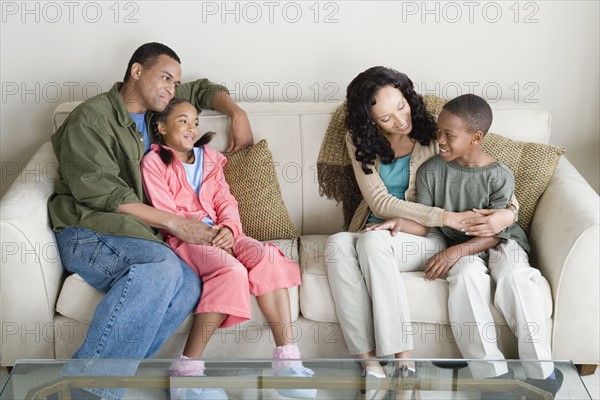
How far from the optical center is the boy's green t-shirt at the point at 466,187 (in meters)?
2.58

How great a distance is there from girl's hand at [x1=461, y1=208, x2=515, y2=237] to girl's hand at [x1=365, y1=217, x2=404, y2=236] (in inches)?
7.5

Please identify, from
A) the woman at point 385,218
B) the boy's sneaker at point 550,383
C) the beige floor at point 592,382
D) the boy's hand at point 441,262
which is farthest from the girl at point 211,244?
the boy's sneaker at point 550,383

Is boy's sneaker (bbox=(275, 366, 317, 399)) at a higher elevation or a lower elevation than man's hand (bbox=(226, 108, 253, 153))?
lower

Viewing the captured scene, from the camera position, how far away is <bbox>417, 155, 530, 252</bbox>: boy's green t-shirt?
2.58 metres

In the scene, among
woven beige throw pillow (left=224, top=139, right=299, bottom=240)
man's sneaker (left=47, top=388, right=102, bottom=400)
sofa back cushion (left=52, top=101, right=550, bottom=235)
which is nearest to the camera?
man's sneaker (left=47, top=388, right=102, bottom=400)

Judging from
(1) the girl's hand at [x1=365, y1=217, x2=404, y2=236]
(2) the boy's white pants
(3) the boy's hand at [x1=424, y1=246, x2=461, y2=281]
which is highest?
(1) the girl's hand at [x1=365, y1=217, x2=404, y2=236]

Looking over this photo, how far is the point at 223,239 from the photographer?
2.60 metres

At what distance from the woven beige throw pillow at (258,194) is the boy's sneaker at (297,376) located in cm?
96

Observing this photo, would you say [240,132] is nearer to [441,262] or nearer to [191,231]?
[191,231]

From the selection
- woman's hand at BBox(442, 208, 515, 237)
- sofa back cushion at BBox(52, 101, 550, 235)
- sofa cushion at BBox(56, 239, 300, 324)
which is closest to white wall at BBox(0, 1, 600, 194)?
sofa back cushion at BBox(52, 101, 550, 235)

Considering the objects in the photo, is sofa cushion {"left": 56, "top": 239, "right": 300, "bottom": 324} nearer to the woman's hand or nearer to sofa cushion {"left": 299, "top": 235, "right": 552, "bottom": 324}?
sofa cushion {"left": 299, "top": 235, "right": 552, "bottom": 324}

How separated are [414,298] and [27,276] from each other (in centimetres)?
112

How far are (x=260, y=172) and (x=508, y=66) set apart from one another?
1054 mm

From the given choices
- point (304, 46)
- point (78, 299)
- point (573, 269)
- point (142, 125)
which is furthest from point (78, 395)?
point (304, 46)
